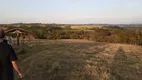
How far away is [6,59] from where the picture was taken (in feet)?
12.9

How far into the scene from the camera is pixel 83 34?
4638 cm

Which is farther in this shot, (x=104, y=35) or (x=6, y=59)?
(x=104, y=35)

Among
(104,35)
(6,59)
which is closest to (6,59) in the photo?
(6,59)

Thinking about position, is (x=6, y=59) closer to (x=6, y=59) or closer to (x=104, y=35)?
(x=6, y=59)

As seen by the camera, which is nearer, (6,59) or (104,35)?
(6,59)

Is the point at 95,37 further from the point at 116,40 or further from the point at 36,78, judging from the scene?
the point at 36,78

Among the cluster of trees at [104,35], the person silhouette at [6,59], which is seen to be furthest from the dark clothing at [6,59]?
the cluster of trees at [104,35]

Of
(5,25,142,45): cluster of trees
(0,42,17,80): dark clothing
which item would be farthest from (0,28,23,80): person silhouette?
(5,25,142,45): cluster of trees

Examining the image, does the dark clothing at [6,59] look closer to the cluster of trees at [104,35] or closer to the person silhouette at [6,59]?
the person silhouette at [6,59]

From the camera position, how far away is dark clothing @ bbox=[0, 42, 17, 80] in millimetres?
3889

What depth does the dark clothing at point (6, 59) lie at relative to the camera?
3.89m

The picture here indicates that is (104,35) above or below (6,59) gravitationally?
below

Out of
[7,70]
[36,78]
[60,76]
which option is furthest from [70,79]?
[7,70]

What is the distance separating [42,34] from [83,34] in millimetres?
8561
